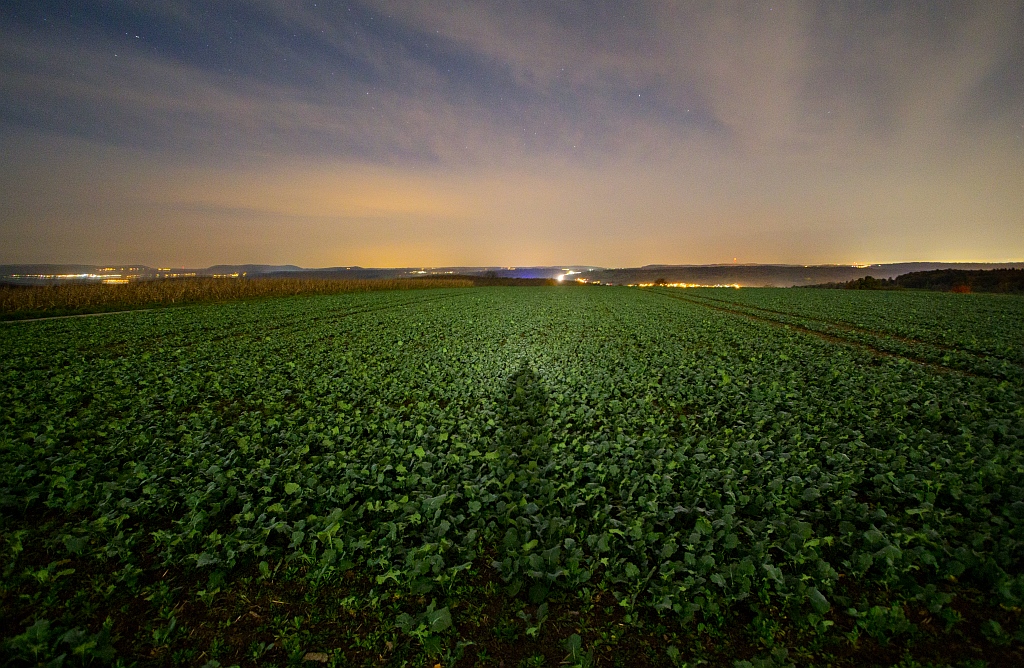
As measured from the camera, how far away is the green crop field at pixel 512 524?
3.74m

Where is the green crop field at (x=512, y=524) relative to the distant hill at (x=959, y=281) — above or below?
below

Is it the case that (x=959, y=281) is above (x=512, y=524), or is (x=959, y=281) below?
above

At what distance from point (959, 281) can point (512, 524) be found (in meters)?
139

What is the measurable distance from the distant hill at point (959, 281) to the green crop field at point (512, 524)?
102 m

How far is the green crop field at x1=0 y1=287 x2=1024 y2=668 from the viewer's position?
3736 mm

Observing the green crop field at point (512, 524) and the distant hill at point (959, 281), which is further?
the distant hill at point (959, 281)

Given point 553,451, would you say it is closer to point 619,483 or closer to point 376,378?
point 619,483

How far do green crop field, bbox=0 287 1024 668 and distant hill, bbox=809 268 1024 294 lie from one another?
102 metres

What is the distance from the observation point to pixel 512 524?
5.31 metres

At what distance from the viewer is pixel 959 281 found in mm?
95875

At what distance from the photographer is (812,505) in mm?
5641

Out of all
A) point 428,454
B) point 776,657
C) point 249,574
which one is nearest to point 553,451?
point 428,454

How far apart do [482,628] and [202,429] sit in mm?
7372

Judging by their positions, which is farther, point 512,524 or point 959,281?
point 959,281
